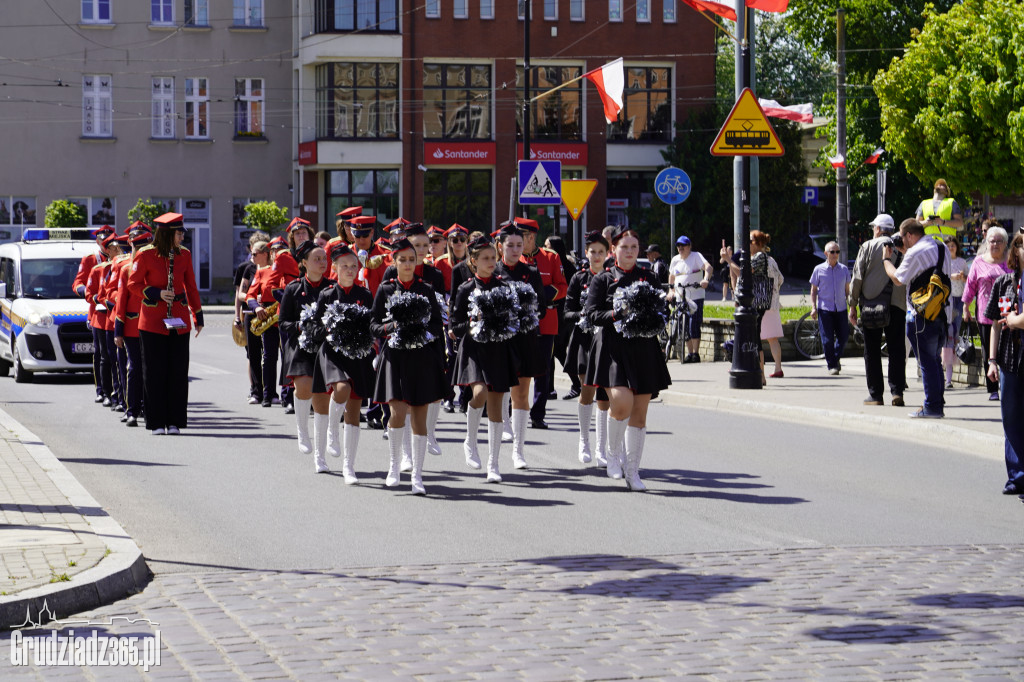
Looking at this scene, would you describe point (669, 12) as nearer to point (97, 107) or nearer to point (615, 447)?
point (97, 107)

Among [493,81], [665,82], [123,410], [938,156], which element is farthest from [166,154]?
[123,410]

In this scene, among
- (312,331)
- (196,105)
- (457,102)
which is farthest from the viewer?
(196,105)

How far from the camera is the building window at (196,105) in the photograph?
5559cm

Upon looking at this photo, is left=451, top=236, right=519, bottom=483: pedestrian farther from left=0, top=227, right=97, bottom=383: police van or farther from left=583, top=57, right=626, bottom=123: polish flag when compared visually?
left=583, top=57, right=626, bottom=123: polish flag

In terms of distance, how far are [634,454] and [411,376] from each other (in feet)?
5.62

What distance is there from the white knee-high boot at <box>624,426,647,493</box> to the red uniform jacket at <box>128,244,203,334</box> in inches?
197

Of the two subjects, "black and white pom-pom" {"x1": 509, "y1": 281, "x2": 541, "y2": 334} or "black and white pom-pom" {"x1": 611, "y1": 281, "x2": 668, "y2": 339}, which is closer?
"black and white pom-pom" {"x1": 611, "y1": 281, "x2": 668, "y2": 339}

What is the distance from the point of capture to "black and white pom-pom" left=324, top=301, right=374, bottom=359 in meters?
11.4

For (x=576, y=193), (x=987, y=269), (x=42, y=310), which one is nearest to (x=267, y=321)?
(x=42, y=310)

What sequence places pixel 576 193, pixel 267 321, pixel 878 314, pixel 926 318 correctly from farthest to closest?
pixel 576 193
pixel 267 321
pixel 878 314
pixel 926 318

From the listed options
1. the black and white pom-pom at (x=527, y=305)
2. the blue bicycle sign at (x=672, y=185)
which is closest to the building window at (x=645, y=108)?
the blue bicycle sign at (x=672, y=185)

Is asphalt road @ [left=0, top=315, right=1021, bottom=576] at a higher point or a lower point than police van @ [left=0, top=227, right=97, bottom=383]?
lower

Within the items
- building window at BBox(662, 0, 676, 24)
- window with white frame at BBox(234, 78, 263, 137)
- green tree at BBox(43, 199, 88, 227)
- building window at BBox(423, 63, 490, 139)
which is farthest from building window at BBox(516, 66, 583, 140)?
green tree at BBox(43, 199, 88, 227)

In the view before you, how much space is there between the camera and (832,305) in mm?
20062
